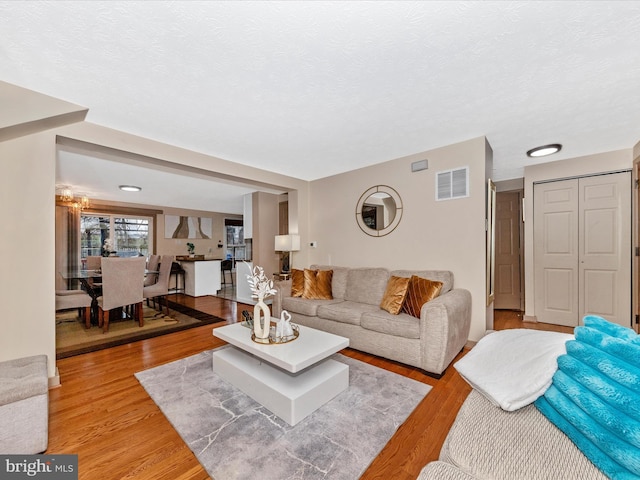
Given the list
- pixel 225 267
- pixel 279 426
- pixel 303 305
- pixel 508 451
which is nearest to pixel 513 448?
pixel 508 451

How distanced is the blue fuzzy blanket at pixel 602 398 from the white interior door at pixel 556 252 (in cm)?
385

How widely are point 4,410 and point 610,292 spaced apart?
20.0 ft

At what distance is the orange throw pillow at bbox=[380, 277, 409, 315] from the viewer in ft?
9.61

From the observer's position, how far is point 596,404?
791mm

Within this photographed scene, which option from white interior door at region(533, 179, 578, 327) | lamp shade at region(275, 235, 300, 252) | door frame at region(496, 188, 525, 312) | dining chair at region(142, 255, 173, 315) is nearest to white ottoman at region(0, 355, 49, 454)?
dining chair at region(142, 255, 173, 315)

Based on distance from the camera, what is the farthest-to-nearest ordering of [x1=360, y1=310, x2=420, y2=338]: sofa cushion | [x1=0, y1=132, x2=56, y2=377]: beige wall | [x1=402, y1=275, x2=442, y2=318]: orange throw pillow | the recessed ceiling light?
1. the recessed ceiling light
2. [x1=402, y1=275, x2=442, y2=318]: orange throw pillow
3. [x1=360, y1=310, x2=420, y2=338]: sofa cushion
4. [x1=0, y1=132, x2=56, y2=377]: beige wall

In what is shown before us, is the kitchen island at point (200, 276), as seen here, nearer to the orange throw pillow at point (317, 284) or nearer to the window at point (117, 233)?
the window at point (117, 233)

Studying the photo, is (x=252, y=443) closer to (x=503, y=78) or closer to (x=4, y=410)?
(x=4, y=410)

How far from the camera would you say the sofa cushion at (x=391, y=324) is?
2586mm

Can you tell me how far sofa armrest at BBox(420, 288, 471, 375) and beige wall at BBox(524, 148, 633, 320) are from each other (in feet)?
8.13

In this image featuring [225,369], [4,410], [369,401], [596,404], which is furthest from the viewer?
[225,369]

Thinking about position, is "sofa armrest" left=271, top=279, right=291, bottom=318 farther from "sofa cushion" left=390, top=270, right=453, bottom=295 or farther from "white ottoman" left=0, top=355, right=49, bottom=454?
"white ottoman" left=0, top=355, right=49, bottom=454

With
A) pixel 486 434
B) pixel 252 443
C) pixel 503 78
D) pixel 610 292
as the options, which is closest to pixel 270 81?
pixel 503 78

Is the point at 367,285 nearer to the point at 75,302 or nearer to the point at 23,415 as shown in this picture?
the point at 23,415
